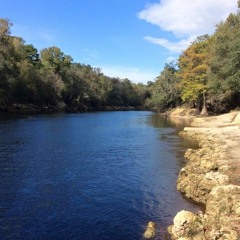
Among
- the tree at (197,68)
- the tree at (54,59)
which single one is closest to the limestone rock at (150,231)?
the tree at (197,68)

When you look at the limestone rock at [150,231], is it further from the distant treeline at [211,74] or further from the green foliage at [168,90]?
the green foliage at [168,90]

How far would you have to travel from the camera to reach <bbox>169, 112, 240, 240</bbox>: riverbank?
12.6 m

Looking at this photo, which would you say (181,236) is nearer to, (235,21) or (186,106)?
(235,21)

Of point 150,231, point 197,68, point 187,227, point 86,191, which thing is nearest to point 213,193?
point 187,227

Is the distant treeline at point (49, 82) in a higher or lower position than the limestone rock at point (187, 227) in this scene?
higher

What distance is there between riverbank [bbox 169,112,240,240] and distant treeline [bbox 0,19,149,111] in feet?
220

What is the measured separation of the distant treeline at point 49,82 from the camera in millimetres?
Result: 87312

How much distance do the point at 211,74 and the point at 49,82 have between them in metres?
65.4

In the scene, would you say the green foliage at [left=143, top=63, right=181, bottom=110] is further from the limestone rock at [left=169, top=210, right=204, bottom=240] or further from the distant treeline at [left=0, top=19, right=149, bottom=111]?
the limestone rock at [left=169, top=210, right=204, bottom=240]

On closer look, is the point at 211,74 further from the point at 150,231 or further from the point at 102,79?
the point at 102,79

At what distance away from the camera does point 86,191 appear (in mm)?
19547

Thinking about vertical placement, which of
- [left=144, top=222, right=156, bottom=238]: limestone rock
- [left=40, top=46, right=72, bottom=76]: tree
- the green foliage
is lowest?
[left=144, top=222, right=156, bottom=238]: limestone rock

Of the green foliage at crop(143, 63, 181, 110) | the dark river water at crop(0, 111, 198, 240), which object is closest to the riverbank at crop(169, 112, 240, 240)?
the dark river water at crop(0, 111, 198, 240)

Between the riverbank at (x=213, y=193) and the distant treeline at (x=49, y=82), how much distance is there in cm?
6720
